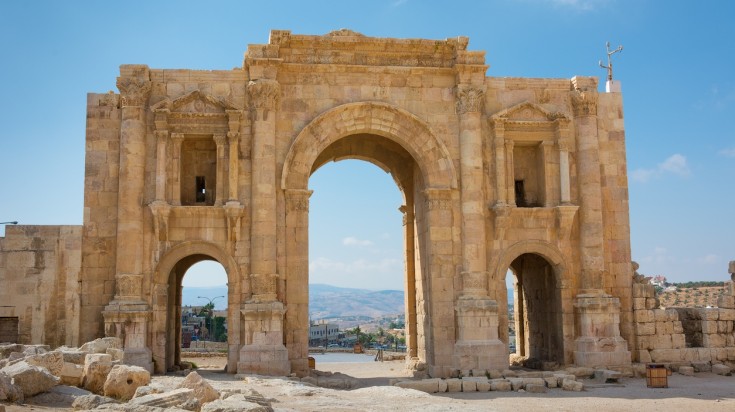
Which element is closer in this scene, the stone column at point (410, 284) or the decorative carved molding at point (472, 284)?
the decorative carved molding at point (472, 284)

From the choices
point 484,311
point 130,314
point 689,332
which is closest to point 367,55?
point 484,311

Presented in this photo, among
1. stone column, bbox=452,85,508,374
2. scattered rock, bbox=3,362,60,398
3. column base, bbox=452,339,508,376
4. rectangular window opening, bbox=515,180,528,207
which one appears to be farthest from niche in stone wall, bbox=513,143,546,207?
scattered rock, bbox=3,362,60,398

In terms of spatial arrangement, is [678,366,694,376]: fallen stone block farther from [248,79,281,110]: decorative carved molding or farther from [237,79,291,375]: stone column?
[248,79,281,110]: decorative carved molding

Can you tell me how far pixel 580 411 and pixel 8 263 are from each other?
45.8 ft

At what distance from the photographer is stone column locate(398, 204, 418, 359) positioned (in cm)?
2308

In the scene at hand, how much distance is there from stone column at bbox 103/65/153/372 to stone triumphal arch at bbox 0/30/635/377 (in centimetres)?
4

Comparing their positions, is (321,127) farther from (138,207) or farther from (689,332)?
(689,332)

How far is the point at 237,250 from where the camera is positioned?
19.1m

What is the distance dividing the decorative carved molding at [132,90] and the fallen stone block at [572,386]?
12.5 meters

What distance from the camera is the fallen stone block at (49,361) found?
12.4 metres

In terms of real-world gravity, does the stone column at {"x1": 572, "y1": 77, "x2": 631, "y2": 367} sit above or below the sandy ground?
above

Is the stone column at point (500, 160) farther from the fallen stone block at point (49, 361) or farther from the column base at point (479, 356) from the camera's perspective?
the fallen stone block at point (49, 361)

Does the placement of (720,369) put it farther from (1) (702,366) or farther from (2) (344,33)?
(2) (344,33)

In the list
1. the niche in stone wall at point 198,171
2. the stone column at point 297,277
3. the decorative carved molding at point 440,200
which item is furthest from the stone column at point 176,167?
the decorative carved molding at point 440,200
